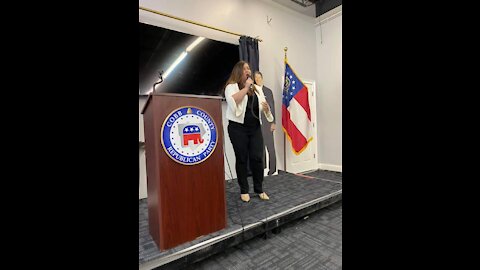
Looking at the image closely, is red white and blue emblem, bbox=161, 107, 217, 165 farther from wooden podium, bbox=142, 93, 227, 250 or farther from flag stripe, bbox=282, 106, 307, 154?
flag stripe, bbox=282, 106, 307, 154

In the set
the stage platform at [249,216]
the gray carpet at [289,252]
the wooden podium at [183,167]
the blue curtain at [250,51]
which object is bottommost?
the gray carpet at [289,252]

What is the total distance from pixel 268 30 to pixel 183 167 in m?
2.59

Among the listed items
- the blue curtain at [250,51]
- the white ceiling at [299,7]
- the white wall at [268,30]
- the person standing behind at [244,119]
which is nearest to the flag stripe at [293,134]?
the white wall at [268,30]

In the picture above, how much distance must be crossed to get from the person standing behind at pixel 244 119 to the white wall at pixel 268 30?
903mm

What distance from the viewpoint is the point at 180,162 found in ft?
3.77

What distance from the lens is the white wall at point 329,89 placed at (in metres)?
3.35

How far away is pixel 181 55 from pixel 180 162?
145 centimetres

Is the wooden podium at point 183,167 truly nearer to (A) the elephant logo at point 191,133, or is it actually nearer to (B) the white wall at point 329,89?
(A) the elephant logo at point 191,133
